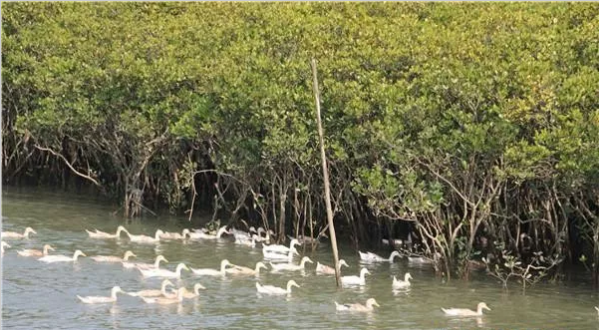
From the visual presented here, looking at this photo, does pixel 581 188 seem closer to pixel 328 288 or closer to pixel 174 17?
Result: pixel 328 288

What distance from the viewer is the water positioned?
18094 mm

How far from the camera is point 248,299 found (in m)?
20.1

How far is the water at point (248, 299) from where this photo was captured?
18094 millimetres

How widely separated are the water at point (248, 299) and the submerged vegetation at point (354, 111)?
89 centimetres

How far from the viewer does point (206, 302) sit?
19.8 m

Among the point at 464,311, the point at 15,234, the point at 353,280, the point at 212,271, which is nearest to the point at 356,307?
the point at 464,311

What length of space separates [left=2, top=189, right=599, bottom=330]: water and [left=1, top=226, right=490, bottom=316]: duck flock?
178 millimetres

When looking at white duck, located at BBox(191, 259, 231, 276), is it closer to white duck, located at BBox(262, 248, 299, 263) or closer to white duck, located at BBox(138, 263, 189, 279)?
white duck, located at BBox(138, 263, 189, 279)

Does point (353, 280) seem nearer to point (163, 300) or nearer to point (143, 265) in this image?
point (163, 300)

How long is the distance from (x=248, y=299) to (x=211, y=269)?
3.10 metres

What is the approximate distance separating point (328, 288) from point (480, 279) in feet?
10.7

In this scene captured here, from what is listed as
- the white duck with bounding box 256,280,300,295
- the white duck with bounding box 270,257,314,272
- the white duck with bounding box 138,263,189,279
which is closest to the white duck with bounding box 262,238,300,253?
the white duck with bounding box 270,257,314,272

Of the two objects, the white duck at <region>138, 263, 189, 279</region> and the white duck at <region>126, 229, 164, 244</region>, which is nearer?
the white duck at <region>138, 263, 189, 279</region>

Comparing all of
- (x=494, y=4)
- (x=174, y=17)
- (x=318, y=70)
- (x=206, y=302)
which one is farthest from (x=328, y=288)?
(x=174, y=17)
